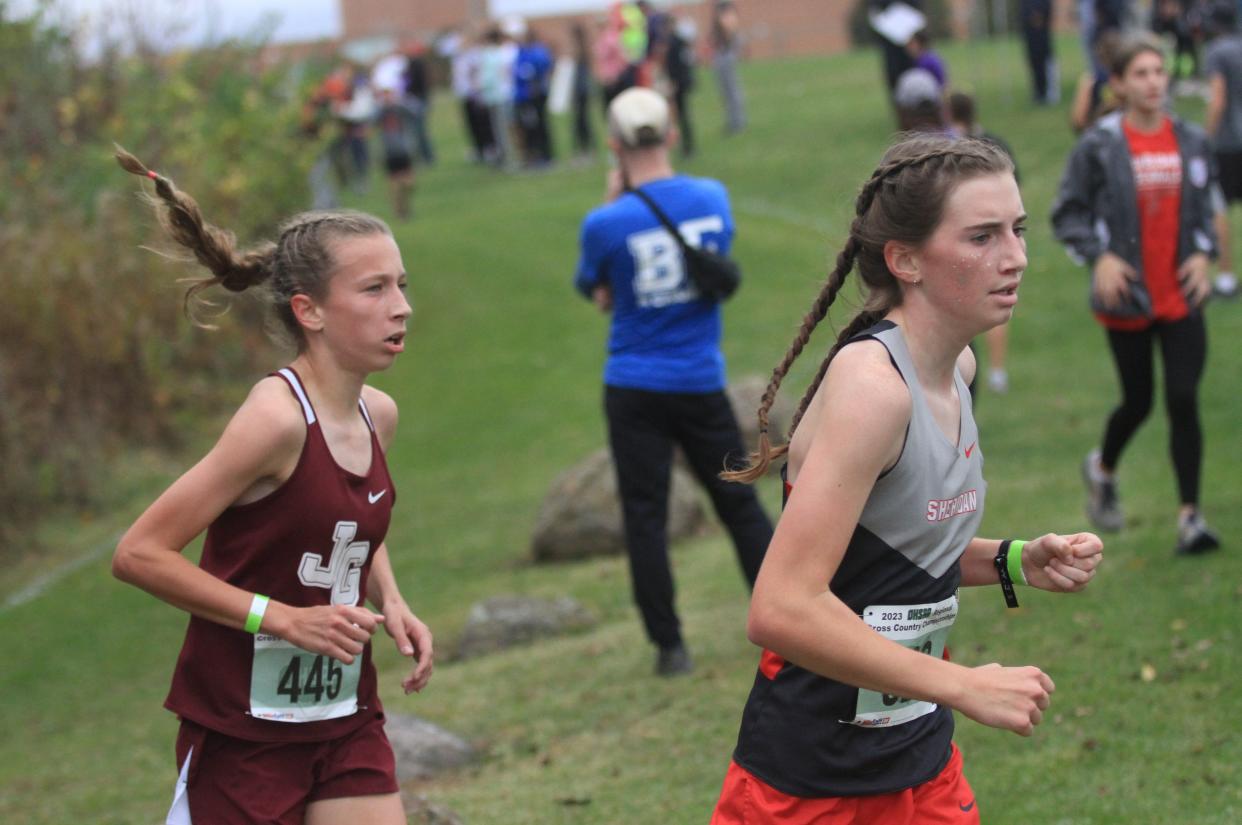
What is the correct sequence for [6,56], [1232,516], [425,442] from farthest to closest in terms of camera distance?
[6,56], [425,442], [1232,516]

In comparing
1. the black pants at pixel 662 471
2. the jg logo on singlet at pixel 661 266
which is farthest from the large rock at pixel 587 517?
the jg logo on singlet at pixel 661 266

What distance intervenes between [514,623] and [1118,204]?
3.63 metres

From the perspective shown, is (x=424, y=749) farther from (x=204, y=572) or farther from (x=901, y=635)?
(x=901, y=635)

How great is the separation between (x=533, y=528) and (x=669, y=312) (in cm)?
405

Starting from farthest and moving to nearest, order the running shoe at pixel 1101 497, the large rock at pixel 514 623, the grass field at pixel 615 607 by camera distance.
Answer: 1. the large rock at pixel 514 623
2. the running shoe at pixel 1101 497
3. the grass field at pixel 615 607

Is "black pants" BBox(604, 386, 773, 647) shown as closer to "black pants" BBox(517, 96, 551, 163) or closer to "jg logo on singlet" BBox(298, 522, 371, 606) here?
"jg logo on singlet" BBox(298, 522, 371, 606)

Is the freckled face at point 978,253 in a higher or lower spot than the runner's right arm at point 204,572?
higher

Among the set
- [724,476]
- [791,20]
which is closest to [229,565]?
[724,476]

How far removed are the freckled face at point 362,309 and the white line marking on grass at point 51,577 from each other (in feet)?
24.5

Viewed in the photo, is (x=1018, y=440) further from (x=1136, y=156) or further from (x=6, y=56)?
(x=6, y=56)

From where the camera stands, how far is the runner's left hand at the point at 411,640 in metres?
3.83

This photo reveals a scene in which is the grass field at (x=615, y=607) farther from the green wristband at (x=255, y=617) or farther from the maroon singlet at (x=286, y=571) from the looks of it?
the green wristband at (x=255, y=617)

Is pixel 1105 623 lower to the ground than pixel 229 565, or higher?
lower

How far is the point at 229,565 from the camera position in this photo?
3551 mm
